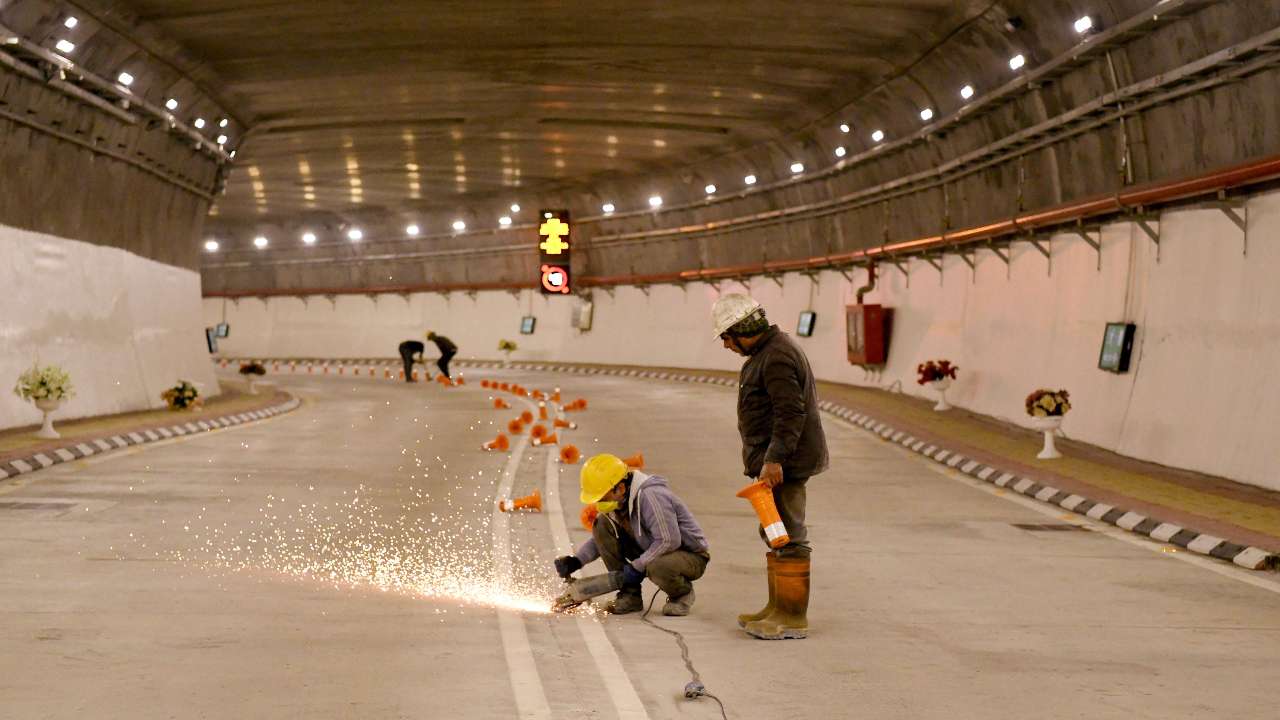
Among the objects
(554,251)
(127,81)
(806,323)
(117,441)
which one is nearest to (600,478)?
(117,441)

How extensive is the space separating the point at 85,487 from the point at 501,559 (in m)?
6.94

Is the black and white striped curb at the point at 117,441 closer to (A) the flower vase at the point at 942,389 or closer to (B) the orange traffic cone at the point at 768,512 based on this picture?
(B) the orange traffic cone at the point at 768,512

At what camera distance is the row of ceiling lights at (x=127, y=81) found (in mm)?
22734

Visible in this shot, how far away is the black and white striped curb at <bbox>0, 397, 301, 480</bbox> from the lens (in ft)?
59.3

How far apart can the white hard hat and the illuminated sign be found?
39.2 metres

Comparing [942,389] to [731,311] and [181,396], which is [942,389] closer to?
[181,396]

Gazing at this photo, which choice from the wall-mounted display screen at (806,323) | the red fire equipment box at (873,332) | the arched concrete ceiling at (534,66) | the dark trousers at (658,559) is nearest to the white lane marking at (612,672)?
the dark trousers at (658,559)

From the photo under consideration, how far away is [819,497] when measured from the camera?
1648 cm

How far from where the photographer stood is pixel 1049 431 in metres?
19.6

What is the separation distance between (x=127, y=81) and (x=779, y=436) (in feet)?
68.8

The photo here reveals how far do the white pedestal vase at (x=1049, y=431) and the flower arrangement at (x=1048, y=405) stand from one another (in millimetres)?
44

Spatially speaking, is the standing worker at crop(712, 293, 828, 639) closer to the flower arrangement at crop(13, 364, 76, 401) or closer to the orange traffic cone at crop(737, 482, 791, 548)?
the orange traffic cone at crop(737, 482, 791, 548)

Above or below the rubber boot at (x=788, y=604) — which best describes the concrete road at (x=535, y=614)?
below

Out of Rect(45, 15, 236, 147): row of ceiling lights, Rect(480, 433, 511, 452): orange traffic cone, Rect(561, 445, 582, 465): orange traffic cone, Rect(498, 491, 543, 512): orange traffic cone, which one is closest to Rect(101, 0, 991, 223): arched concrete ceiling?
Rect(45, 15, 236, 147): row of ceiling lights
